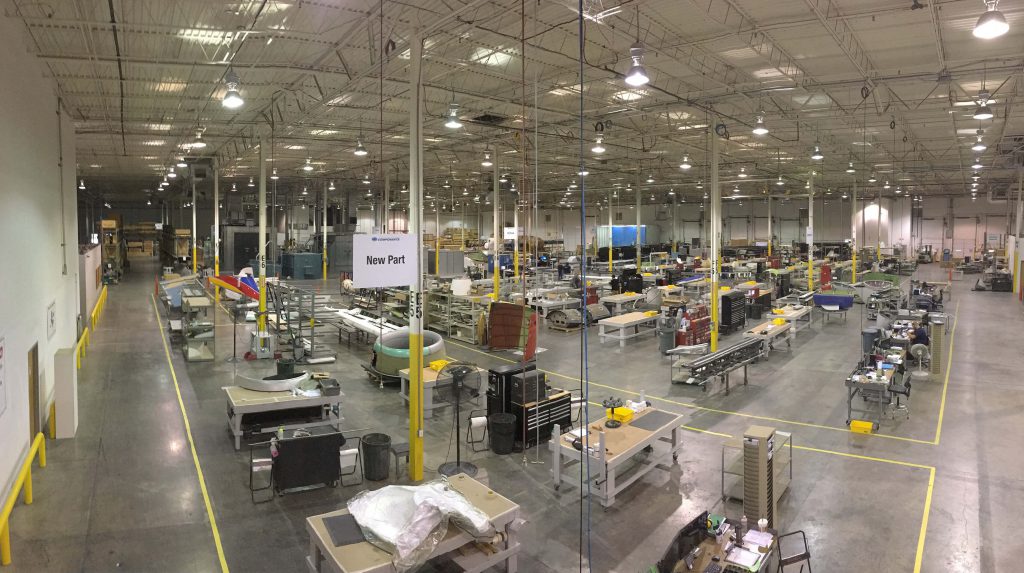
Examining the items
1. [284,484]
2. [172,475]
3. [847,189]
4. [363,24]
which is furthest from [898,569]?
[847,189]

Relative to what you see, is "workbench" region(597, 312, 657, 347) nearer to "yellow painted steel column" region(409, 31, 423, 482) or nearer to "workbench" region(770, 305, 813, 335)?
"workbench" region(770, 305, 813, 335)

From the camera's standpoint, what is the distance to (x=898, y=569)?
5.97m

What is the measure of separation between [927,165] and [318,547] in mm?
37675

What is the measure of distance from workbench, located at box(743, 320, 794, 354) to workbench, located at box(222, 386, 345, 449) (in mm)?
10222

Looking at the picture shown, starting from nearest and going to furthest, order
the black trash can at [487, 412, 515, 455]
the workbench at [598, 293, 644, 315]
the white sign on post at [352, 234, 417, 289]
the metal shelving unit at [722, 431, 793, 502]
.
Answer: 1. the white sign on post at [352, 234, 417, 289]
2. the metal shelving unit at [722, 431, 793, 502]
3. the black trash can at [487, 412, 515, 455]
4. the workbench at [598, 293, 644, 315]

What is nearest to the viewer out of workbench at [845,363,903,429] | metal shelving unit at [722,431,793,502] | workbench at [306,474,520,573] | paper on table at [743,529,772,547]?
workbench at [306,474,520,573]

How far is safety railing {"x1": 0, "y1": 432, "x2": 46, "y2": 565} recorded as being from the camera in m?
5.89

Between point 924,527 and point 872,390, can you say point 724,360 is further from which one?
point 924,527

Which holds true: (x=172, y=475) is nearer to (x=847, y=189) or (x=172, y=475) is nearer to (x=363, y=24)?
(x=363, y=24)

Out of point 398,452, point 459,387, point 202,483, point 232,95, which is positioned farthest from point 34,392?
point 459,387

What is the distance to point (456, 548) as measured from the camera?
5219 millimetres

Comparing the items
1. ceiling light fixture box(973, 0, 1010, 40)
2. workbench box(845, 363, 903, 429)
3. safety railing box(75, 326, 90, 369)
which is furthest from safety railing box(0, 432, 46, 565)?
ceiling light fixture box(973, 0, 1010, 40)

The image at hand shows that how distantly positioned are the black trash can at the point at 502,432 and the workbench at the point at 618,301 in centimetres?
1291

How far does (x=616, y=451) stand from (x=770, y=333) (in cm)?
958
